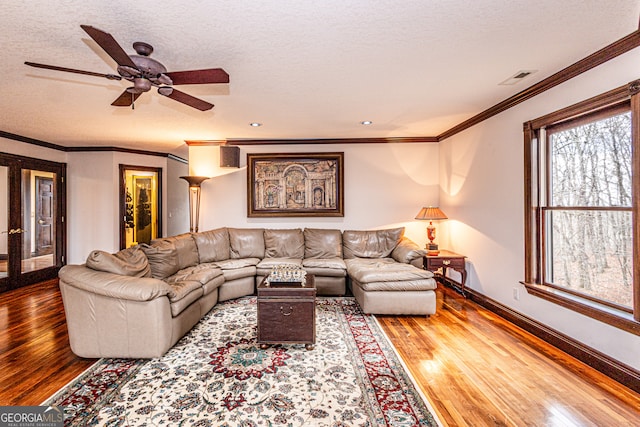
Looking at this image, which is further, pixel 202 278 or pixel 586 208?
pixel 202 278

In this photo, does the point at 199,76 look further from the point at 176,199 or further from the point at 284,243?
the point at 176,199

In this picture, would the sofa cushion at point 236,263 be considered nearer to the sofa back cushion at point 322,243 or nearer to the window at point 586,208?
the sofa back cushion at point 322,243

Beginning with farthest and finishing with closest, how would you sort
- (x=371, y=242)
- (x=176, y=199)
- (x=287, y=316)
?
(x=176, y=199) → (x=371, y=242) → (x=287, y=316)

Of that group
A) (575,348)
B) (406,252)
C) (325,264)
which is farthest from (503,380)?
(325,264)

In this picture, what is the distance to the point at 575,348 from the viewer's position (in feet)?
9.01

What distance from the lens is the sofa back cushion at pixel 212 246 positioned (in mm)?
4860

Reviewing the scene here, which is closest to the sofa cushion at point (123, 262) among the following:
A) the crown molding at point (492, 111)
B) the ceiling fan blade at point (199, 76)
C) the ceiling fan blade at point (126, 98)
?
the ceiling fan blade at point (126, 98)

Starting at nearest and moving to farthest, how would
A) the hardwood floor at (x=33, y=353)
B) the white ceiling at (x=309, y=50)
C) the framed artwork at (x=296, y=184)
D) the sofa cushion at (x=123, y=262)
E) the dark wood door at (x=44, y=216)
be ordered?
the white ceiling at (x=309, y=50)
the hardwood floor at (x=33, y=353)
the sofa cushion at (x=123, y=262)
the framed artwork at (x=296, y=184)
the dark wood door at (x=44, y=216)

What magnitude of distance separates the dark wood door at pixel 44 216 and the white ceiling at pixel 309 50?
1.96 meters

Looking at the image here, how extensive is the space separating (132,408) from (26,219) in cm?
533

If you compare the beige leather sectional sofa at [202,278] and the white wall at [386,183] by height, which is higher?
the white wall at [386,183]

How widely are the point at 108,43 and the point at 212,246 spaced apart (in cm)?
355

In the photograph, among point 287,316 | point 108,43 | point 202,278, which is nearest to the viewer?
point 108,43

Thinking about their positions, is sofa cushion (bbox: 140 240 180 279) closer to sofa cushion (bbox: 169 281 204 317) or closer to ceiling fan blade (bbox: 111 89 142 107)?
sofa cushion (bbox: 169 281 204 317)
